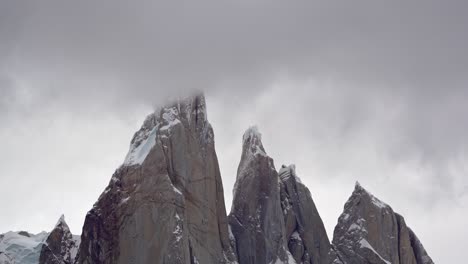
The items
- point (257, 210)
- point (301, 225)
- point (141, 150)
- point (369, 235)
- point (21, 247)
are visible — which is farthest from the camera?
point (21, 247)

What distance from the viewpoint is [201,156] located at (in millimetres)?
111125

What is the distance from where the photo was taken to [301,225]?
406ft

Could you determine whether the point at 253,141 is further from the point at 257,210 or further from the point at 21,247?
the point at 21,247

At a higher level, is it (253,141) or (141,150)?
(253,141)

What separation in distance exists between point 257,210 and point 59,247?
27.4 meters

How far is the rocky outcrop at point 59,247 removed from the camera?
12369 centimetres

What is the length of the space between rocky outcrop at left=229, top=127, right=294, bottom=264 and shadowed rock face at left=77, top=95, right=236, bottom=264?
16.1ft

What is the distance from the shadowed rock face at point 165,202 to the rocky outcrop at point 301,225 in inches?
500

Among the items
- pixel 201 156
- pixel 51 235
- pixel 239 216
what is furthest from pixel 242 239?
pixel 51 235

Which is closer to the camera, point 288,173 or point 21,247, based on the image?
point 288,173

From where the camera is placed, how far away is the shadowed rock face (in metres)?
101

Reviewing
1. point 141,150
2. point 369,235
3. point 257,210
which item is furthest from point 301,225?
point 141,150

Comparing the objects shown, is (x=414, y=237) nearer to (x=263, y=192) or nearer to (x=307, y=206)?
(x=307, y=206)

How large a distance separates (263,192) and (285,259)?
954 cm
